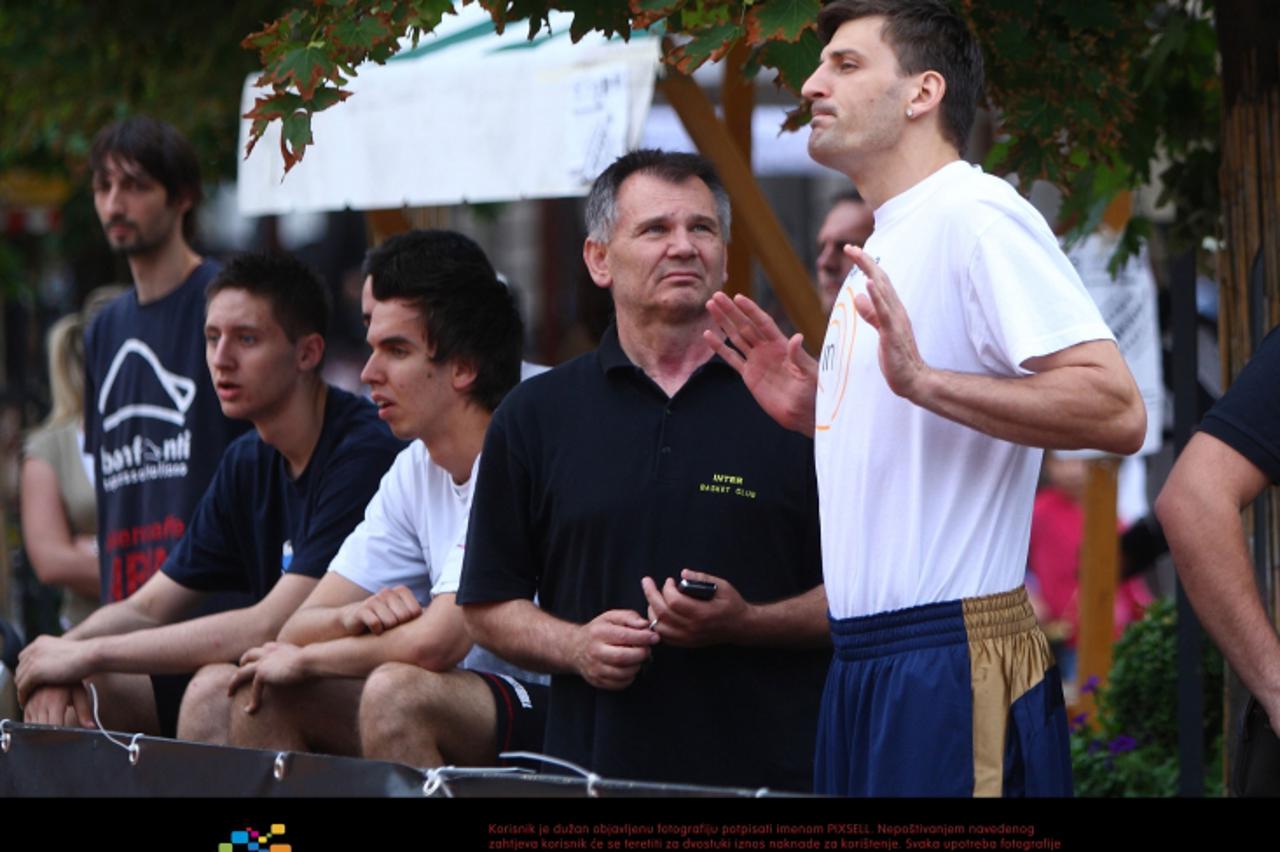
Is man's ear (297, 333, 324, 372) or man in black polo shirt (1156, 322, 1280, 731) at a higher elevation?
man's ear (297, 333, 324, 372)

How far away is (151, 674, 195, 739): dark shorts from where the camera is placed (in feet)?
18.5

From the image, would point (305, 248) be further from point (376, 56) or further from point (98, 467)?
point (376, 56)

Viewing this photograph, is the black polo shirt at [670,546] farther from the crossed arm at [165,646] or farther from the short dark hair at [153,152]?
the short dark hair at [153,152]

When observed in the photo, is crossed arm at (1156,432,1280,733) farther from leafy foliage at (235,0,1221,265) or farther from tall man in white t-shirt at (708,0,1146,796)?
leafy foliage at (235,0,1221,265)

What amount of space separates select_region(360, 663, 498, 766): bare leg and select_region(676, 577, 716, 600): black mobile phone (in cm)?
83

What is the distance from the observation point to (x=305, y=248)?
2384 cm

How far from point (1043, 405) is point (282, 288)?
3130mm

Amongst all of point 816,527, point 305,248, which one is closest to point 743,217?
point 816,527

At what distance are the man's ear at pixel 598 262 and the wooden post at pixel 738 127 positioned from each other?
137 cm

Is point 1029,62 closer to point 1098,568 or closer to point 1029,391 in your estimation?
point 1029,391

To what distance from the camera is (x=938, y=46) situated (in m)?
3.48

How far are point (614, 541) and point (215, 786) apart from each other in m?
0.96

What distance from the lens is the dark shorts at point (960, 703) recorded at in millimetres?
3217
